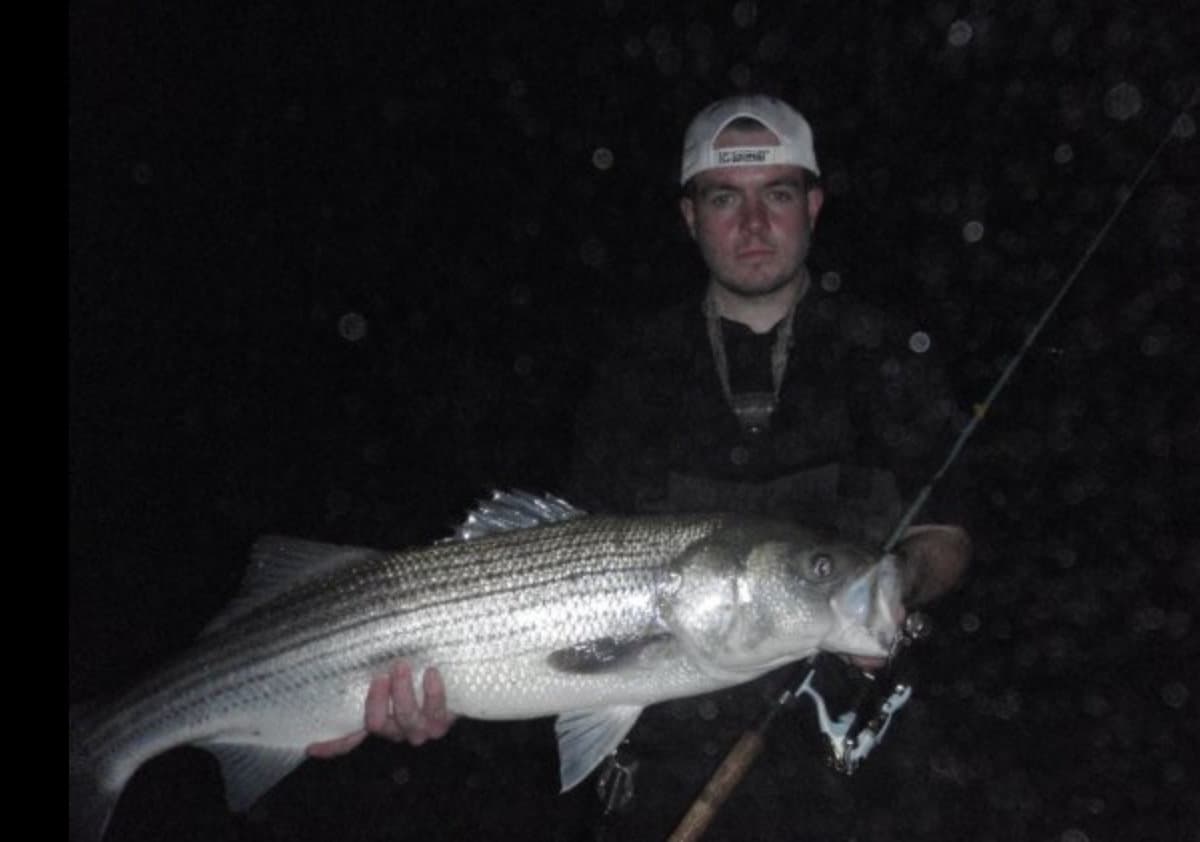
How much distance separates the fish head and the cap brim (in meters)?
0.22

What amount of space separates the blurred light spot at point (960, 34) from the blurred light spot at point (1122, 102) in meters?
2.30

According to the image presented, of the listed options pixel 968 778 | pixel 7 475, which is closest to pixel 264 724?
pixel 7 475

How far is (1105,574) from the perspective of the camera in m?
8.15

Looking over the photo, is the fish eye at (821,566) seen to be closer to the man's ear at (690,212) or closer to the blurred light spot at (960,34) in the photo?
the man's ear at (690,212)

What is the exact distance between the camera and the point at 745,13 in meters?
14.5

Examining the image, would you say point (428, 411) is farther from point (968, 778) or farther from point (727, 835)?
point (727, 835)

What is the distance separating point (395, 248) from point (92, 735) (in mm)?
9814

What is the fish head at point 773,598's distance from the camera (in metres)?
2.45

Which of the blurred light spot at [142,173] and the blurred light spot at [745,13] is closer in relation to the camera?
the blurred light spot at [142,173]

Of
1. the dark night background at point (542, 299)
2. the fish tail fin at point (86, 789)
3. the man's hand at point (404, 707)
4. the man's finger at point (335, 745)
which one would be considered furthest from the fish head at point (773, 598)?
the dark night background at point (542, 299)

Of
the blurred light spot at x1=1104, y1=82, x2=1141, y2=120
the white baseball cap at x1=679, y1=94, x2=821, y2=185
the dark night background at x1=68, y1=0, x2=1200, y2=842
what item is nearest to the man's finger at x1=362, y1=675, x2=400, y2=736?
the white baseball cap at x1=679, y1=94, x2=821, y2=185

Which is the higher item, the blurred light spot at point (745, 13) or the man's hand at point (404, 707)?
the blurred light spot at point (745, 13)

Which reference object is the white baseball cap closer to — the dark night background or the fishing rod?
the fishing rod

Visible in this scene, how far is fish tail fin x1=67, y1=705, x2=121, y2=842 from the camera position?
2.79 metres
